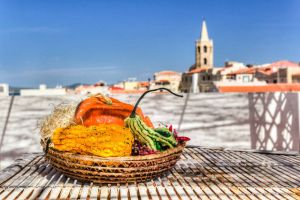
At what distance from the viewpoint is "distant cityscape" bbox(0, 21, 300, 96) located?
29.0m

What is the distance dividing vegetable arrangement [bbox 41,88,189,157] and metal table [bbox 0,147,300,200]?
0.49ft

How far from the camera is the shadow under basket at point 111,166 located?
1570 mm

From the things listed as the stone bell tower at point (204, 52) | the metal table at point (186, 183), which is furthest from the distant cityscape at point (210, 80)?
the metal table at point (186, 183)

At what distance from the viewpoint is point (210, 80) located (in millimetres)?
56594

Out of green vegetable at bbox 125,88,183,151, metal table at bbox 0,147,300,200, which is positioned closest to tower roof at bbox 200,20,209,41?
metal table at bbox 0,147,300,200

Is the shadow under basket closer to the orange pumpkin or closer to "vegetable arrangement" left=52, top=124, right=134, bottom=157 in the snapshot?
"vegetable arrangement" left=52, top=124, right=134, bottom=157

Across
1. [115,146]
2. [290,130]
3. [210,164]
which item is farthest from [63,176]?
[290,130]

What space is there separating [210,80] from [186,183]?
5559cm

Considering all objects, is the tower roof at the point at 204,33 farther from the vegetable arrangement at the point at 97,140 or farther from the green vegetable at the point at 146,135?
the vegetable arrangement at the point at 97,140

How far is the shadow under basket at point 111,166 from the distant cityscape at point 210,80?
17702mm

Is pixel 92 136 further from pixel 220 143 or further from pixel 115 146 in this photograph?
pixel 220 143

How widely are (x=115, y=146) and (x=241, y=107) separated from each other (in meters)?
2.82

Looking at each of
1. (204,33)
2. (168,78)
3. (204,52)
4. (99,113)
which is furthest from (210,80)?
(99,113)

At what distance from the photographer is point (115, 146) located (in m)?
1.59
